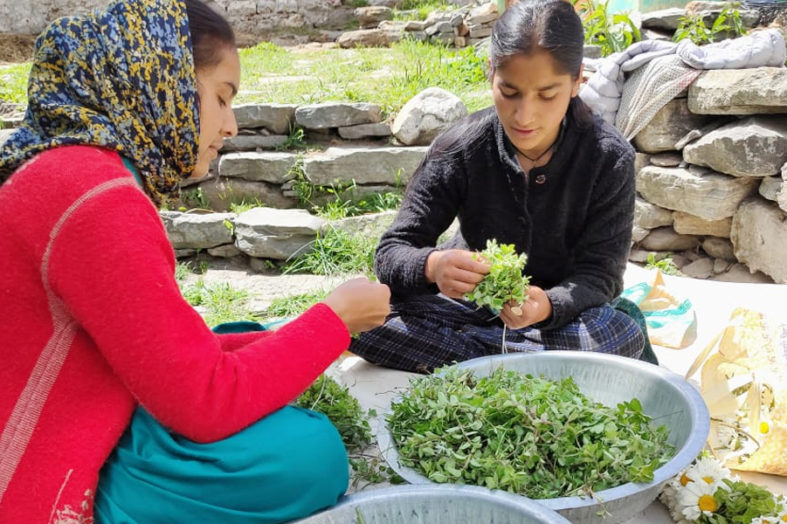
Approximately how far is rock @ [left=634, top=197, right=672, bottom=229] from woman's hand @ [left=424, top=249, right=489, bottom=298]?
291 centimetres

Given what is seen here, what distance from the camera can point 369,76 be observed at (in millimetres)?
6656

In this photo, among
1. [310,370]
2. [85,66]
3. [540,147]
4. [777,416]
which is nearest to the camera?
[85,66]

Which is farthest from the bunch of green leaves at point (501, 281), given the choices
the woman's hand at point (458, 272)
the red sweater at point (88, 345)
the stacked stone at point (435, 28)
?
the stacked stone at point (435, 28)

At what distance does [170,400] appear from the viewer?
1430 mm

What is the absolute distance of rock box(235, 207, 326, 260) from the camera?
488cm

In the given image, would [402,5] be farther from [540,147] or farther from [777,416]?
[777,416]

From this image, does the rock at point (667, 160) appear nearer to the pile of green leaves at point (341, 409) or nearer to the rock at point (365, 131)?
the rock at point (365, 131)

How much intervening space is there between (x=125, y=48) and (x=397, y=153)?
3.75 metres

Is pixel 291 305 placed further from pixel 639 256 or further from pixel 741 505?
pixel 741 505

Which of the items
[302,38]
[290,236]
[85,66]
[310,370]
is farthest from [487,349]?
[302,38]

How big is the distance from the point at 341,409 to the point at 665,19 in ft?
15.5

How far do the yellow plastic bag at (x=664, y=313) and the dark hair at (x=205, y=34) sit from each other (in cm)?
236

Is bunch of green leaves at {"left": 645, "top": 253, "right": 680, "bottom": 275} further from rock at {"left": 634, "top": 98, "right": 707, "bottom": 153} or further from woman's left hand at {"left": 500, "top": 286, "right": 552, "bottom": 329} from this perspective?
woman's left hand at {"left": 500, "top": 286, "right": 552, "bottom": 329}

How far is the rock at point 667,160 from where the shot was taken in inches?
192
